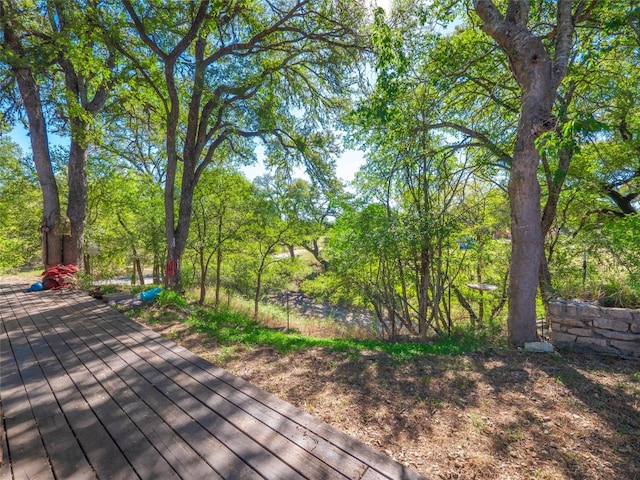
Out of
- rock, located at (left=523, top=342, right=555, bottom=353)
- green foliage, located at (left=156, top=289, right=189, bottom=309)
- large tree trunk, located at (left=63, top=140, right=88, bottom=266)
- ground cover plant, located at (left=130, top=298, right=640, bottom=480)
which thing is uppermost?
large tree trunk, located at (left=63, top=140, right=88, bottom=266)

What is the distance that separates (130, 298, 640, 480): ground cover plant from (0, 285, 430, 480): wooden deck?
281mm

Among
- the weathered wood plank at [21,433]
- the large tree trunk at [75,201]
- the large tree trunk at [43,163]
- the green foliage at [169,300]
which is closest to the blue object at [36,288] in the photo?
the large tree trunk at [43,163]

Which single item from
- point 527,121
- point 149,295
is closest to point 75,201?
point 149,295

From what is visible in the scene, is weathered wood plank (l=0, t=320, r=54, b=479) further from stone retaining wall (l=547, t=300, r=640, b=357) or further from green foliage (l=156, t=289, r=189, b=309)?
stone retaining wall (l=547, t=300, r=640, b=357)

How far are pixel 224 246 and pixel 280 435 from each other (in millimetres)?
9598

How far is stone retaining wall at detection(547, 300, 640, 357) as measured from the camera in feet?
11.0

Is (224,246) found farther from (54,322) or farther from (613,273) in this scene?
(613,273)

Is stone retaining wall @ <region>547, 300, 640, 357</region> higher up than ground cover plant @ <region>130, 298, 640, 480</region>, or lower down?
higher up

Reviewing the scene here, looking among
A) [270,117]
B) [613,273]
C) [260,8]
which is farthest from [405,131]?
[260,8]

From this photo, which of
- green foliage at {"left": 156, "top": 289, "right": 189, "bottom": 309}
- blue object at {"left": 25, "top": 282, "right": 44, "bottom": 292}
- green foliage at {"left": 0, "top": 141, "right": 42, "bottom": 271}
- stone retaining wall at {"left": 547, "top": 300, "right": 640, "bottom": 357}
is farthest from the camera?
green foliage at {"left": 0, "top": 141, "right": 42, "bottom": 271}

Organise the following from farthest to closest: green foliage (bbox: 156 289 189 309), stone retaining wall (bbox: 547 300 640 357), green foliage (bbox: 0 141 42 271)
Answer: green foliage (bbox: 0 141 42 271) < green foliage (bbox: 156 289 189 309) < stone retaining wall (bbox: 547 300 640 357)

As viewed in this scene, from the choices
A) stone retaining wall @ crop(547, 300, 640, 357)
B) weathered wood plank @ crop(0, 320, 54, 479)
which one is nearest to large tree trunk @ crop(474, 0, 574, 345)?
stone retaining wall @ crop(547, 300, 640, 357)

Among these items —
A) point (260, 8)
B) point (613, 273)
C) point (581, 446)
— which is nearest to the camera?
point (581, 446)

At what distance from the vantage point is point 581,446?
1.91 meters
